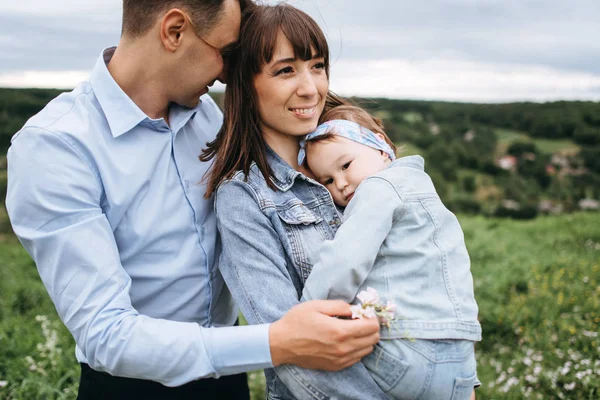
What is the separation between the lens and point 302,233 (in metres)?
2.14

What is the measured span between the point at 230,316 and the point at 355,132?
3.23 feet

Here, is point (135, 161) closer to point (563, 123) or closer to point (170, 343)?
point (170, 343)

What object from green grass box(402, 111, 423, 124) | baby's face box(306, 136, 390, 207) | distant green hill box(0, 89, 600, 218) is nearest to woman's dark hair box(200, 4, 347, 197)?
baby's face box(306, 136, 390, 207)

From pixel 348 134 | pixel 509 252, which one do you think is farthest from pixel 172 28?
pixel 509 252

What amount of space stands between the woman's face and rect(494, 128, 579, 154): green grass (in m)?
12.1

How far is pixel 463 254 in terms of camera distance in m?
2.12

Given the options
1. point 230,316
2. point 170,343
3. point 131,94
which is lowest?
point 230,316

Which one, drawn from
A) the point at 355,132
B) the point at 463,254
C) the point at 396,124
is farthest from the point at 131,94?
the point at 396,124

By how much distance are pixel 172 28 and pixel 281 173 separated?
70cm

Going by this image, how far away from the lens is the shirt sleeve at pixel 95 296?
1782 mm

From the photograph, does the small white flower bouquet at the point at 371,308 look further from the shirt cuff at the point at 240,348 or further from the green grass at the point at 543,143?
the green grass at the point at 543,143

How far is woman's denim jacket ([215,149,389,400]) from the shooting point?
1922 millimetres

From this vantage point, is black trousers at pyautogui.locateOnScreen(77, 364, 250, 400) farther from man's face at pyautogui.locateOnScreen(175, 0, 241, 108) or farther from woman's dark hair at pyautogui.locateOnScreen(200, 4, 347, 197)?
man's face at pyautogui.locateOnScreen(175, 0, 241, 108)

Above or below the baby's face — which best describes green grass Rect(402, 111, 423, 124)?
below
